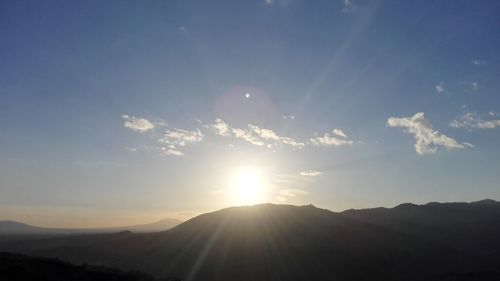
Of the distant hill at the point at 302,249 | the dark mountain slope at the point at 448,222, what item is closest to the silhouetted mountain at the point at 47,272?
the distant hill at the point at 302,249

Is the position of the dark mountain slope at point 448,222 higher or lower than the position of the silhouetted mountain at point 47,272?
higher

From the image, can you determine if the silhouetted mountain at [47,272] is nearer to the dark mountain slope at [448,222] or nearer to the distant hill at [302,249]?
the distant hill at [302,249]

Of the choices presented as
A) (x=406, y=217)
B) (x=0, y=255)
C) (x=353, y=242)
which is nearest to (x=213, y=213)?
(x=353, y=242)

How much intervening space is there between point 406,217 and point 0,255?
85.8 meters

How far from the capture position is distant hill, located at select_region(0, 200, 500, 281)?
51375mm

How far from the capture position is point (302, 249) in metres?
57.0

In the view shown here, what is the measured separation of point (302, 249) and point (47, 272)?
121 ft

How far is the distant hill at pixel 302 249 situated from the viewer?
169 feet

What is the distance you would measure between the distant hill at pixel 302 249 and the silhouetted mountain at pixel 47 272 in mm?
22908

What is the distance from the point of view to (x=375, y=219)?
93312mm

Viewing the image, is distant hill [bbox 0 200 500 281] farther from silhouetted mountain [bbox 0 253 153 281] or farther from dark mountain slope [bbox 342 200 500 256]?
silhouetted mountain [bbox 0 253 153 281]

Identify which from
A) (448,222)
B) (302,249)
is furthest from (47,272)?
(448,222)

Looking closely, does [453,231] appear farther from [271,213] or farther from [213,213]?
[213,213]

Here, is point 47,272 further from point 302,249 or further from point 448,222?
point 448,222
